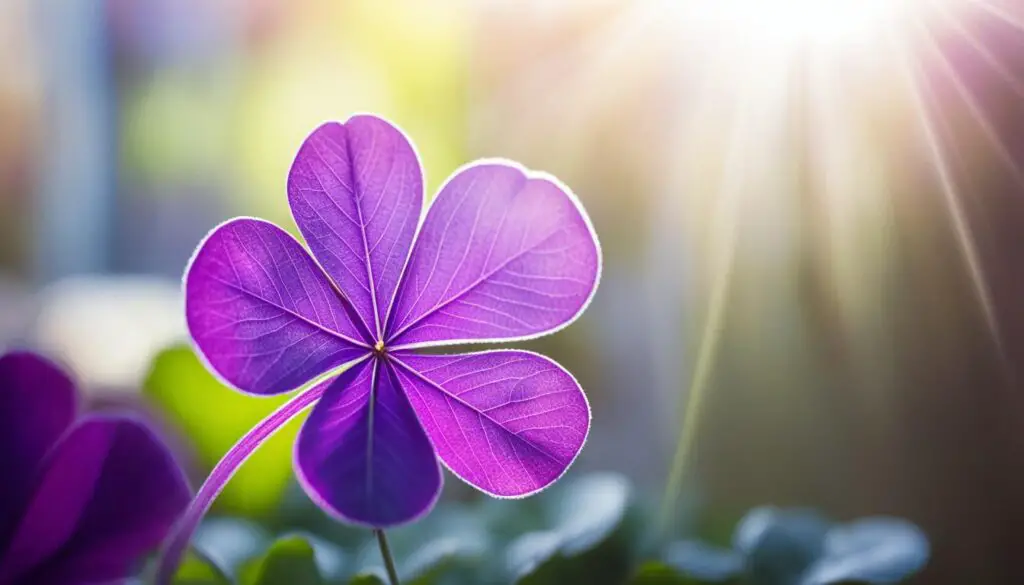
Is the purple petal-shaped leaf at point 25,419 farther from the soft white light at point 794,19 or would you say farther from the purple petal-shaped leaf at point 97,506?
the soft white light at point 794,19

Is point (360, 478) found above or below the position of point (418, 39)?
below

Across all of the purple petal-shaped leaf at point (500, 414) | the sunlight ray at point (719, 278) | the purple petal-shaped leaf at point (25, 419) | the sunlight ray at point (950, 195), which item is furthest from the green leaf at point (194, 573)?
the sunlight ray at point (950, 195)

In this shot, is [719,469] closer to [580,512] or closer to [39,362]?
[580,512]

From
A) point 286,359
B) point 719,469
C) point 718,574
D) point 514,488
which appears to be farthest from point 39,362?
point 719,469

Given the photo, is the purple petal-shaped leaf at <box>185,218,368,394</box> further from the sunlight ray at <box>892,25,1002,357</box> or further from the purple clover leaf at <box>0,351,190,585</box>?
the sunlight ray at <box>892,25,1002,357</box>

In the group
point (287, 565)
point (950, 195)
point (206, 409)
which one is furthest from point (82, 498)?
point (950, 195)

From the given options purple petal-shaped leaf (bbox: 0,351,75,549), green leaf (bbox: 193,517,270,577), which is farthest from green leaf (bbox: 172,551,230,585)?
purple petal-shaped leaf (bbox: 0,351,75,549)
